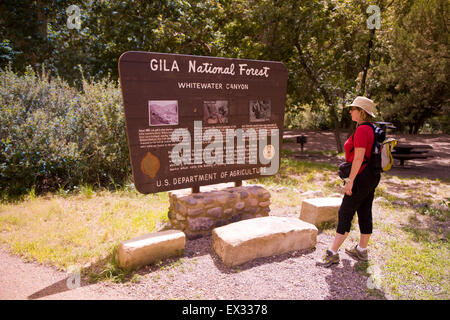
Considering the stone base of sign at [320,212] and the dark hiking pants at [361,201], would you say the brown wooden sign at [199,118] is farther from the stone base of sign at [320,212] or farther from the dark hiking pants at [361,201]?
the dark hiking pants at [361,201]

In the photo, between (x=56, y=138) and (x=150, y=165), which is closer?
(x=150, y=165)

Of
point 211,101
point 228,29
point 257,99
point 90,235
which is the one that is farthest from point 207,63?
point 228,29

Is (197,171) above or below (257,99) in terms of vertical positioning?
below

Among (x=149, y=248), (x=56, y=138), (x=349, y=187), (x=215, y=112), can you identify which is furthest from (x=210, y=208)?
(x=56, y=138)

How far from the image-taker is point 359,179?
11.5 feet

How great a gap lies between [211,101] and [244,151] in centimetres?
96

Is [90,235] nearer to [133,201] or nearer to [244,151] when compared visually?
[133,201]

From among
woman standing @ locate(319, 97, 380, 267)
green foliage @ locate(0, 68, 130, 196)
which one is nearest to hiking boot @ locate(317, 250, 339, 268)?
woman standing @ locate(319, 97, 380, 267)

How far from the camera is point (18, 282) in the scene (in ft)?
10.7

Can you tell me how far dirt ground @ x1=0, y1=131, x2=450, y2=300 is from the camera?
3094 millimetres

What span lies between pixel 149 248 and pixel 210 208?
1137 mm

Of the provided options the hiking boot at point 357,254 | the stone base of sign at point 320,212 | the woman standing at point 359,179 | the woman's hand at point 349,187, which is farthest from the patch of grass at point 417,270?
the woman's hand at point 349,187

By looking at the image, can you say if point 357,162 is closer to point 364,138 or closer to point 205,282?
Answer: point 364,138
